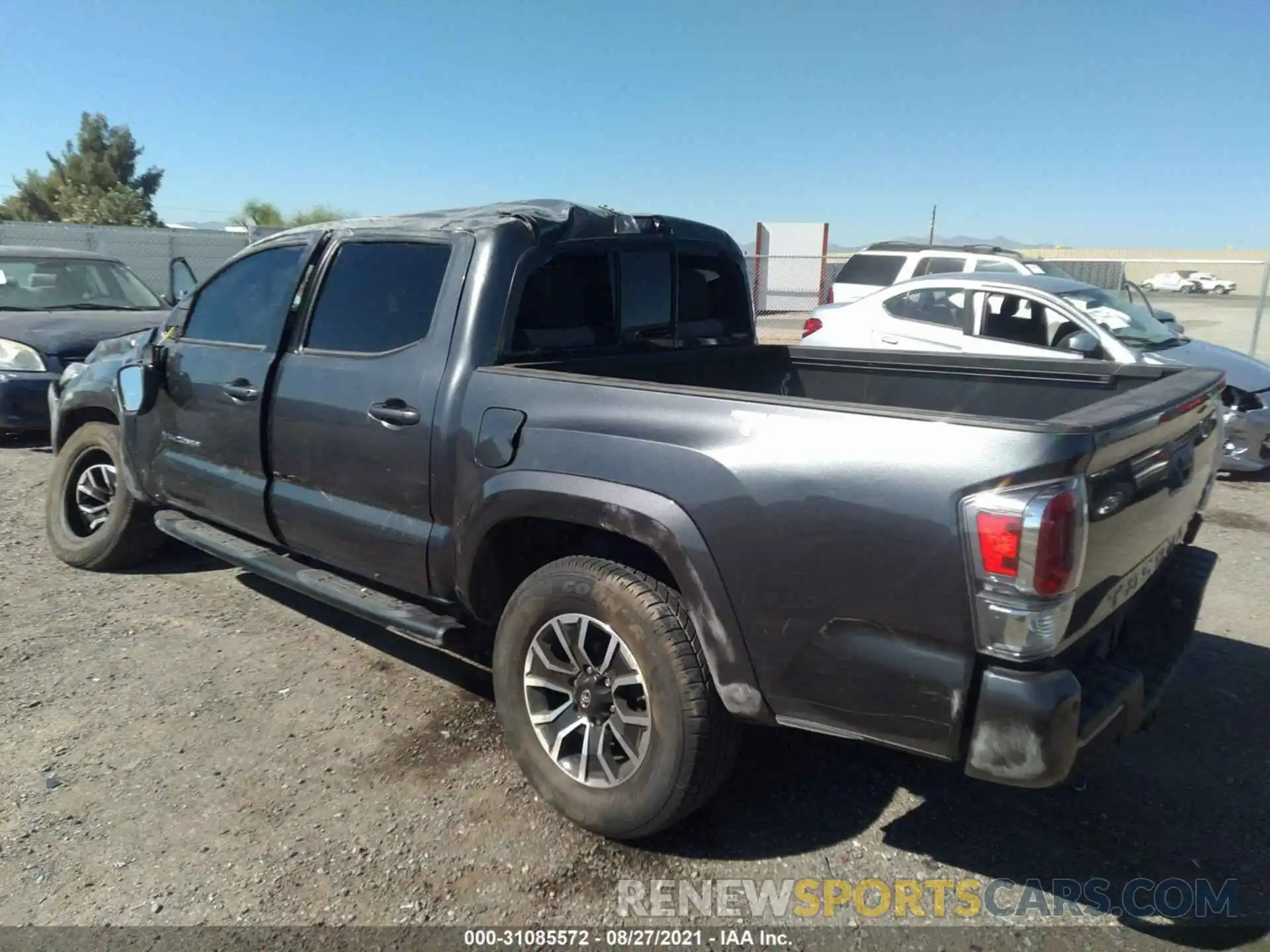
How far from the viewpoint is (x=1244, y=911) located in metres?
2.63

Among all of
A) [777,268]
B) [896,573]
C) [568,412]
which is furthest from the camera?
[777,268]

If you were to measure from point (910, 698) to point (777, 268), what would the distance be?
20008mm

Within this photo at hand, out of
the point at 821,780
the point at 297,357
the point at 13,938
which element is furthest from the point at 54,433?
the point at 821,780

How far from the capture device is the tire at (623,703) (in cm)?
267

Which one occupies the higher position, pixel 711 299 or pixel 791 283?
pixel 711 299

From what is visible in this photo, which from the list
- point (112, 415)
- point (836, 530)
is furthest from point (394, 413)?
point (112, 415)

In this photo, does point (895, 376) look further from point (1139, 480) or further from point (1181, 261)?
point (1181, 261)

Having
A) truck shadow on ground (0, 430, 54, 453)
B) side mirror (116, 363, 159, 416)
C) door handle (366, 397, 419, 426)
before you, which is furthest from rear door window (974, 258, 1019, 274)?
truck shadow on ground (0, 430, 54, 453)

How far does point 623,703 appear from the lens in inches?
113

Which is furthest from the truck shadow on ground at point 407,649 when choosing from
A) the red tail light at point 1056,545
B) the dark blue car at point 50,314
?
the dark blue car at point 50,314

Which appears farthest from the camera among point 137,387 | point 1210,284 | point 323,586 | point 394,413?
point 1210,284

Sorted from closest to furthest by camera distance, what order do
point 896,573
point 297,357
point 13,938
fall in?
point 896,573, point 13,938, point 297,357

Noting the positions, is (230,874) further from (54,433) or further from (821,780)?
(54,433)

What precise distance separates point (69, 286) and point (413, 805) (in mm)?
8180
